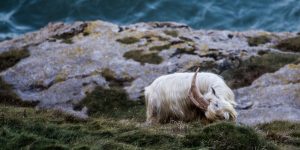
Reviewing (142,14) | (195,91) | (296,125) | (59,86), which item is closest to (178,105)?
(195,91)

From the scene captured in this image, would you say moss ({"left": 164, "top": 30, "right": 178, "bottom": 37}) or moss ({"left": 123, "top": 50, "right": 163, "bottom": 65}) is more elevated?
moss ({"left": 164, "top": 30, "right": 178, "bottom": 37})

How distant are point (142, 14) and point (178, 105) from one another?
33.1 metres

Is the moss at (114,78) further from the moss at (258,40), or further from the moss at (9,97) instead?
the moss at (258,40)

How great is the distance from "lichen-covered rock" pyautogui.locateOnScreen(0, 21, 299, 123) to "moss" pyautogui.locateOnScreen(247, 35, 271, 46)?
0.04m

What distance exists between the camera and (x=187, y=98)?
19719 mm

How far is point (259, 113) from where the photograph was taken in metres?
23.0

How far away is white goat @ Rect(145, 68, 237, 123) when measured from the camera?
18809 mm

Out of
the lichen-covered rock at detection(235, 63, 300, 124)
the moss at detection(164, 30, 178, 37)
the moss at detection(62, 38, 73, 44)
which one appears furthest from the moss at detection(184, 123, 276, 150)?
the moss at detection(62, 38, 73, 44)

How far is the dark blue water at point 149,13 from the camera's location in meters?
52.1

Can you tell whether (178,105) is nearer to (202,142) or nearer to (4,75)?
(202,142)

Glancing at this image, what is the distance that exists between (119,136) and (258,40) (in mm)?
16143

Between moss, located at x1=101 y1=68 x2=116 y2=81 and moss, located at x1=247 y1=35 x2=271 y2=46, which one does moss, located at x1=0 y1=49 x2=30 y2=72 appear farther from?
moss, located at x1=247 y1=35 x2=271 y2=46

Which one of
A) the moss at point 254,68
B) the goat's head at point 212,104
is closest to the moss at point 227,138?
the goat's head at point 212,104

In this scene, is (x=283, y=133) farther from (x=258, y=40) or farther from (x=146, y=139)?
(x=258, y=40)
